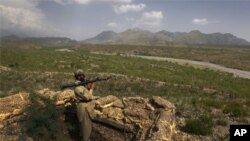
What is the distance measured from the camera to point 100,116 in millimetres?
12484

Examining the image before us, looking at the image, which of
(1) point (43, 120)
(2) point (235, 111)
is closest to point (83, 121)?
(1) point (43, 120)

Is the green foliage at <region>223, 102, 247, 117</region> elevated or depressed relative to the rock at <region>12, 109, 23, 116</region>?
depressed

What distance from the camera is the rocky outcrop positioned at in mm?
11820

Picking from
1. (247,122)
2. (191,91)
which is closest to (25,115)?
(247,122)

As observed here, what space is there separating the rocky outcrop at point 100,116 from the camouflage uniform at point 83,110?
258mm

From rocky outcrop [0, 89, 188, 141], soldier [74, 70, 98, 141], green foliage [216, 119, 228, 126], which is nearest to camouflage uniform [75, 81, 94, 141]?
soldier [74, 70, 98, 141]

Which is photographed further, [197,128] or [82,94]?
[197,128]

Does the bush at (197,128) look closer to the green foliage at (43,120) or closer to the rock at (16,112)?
the green foliage at (43,120)

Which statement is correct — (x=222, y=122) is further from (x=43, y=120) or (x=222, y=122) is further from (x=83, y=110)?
(x=43, y=120)

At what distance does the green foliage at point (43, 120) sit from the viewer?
11.9m

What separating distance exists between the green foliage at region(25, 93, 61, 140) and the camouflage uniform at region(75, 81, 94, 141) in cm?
96

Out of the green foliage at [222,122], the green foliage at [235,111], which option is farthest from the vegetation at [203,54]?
the green foliage at [222,122]

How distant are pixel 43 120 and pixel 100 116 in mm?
1825

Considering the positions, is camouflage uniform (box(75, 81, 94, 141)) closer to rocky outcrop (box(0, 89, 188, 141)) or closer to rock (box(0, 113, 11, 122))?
rocky outcrop (box(0, 89, 188, 141))
